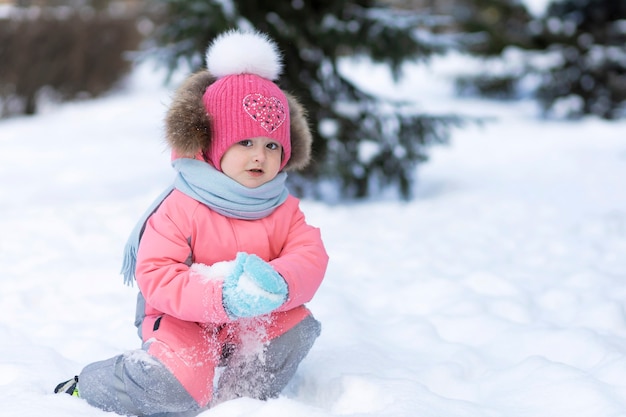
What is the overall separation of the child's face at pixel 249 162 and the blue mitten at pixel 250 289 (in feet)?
0.98

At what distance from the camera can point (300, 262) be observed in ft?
6.33

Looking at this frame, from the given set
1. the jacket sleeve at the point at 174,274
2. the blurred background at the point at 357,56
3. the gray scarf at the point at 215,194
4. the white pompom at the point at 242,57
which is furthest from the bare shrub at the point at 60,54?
Answer: the jacket sleeve at the point at 174,274

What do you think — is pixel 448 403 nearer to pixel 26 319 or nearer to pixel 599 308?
pixel 599 308

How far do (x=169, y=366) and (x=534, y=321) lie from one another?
163cm

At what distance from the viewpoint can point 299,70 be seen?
16.2ft

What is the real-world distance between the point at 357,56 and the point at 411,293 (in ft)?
7.95

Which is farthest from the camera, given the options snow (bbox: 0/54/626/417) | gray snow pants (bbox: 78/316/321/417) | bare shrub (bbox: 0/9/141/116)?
bare shrub (bbox: 0/9/141/116)

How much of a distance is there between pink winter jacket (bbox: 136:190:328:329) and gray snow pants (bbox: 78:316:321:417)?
142mm

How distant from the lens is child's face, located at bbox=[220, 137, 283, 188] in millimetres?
1973

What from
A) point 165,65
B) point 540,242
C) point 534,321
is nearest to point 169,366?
point 534,321

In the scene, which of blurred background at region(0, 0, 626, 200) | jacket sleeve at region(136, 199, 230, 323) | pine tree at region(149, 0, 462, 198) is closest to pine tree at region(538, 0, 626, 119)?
blurred background at region(0, 0, 626, 200)

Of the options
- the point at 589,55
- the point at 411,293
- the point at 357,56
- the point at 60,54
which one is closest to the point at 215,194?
the point at 411,293

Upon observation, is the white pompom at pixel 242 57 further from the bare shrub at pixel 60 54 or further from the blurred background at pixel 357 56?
the bare shrub at pixel 60 54

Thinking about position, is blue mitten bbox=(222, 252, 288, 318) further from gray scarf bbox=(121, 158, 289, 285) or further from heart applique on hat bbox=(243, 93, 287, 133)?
heart applique on hat bbox=(243, 93, 287, 133)
